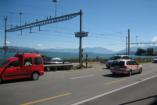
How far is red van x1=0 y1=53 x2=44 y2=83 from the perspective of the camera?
16953mm

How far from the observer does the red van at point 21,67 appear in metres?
17.0

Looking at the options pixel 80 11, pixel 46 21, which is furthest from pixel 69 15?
pixel 46 21

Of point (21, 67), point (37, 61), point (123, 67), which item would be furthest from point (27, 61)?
point (123, 67)

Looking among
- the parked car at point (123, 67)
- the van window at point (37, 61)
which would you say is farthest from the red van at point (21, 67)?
the parked car at point (123, 67)

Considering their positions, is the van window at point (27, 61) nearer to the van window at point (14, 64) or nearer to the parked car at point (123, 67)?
the van window at point (14, 64)

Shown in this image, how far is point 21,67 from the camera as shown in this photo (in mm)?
17844

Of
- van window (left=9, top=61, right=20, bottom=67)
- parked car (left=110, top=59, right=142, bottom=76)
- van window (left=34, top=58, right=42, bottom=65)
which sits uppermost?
van window (left=34, top=58, right=42, bottom=65)

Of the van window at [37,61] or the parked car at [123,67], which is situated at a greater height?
the van window at [37,61]

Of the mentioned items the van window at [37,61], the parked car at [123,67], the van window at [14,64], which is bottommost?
the parked car at [123,67]

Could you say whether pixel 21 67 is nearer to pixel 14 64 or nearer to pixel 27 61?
pixel 14 64

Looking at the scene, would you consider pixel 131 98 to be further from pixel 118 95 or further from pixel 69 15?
pixel 69 15

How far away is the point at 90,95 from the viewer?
12.3 meters

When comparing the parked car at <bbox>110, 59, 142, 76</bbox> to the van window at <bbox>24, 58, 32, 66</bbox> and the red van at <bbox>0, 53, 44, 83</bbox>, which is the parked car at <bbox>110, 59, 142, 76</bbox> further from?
the van window at <bbox>24, 58, 32, 66</bbox>

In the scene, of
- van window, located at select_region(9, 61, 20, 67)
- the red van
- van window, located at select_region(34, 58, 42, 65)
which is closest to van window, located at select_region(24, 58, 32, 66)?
the red van
